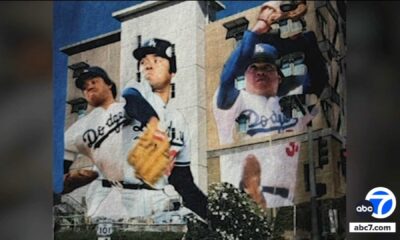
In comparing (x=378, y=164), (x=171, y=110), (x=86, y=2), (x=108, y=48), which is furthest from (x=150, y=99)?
(x=378, y=164)

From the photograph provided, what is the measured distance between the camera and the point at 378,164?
5965 mm

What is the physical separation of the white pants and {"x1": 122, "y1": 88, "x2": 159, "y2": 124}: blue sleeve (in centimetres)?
80

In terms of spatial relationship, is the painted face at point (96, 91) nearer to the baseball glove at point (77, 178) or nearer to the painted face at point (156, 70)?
the painted face at point (156, 70)

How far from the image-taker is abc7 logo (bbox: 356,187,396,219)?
596 cm

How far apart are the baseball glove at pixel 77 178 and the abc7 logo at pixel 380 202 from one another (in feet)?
9.94

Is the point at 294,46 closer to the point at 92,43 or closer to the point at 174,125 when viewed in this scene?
the point at 174,125

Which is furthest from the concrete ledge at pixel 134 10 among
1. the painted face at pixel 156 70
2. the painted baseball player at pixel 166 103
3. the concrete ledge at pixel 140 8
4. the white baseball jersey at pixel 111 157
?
the white baseball jersey at pixel 111 157

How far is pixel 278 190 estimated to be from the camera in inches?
253

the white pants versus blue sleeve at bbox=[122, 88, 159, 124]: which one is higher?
blue sleeve at bbox=[122, 88, 159, 124]

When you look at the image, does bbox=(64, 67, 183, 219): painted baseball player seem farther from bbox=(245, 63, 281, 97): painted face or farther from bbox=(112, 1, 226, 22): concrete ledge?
bbox=(245, 63, 281, 97): painted face

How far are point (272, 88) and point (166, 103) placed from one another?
1.20 metres

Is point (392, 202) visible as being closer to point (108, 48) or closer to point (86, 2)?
point (108, 48)

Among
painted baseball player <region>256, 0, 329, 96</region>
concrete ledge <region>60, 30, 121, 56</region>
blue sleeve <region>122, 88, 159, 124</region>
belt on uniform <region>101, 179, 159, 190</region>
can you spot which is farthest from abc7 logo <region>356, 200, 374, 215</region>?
concrete ledge <region>60, 30, 121, 56</region>

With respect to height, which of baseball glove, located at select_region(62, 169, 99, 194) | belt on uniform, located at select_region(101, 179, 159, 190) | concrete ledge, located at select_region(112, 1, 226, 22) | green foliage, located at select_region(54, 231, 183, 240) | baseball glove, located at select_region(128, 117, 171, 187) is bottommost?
green foliage, located at select_region(54, 231, 183, 240)
